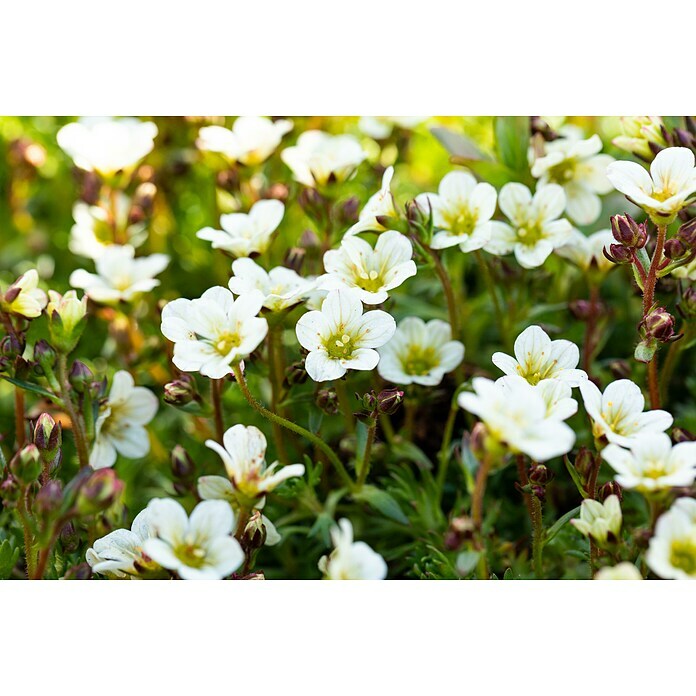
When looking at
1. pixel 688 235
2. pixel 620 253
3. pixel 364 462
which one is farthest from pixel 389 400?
pixel 688 235

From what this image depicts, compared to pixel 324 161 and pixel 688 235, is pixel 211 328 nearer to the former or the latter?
pixel 324 161

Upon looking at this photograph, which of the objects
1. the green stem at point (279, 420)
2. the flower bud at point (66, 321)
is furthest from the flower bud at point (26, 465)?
the green stem at point (279, 420)

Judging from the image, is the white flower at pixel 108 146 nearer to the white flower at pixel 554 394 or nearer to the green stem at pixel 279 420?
the green stem at pixel 279 420

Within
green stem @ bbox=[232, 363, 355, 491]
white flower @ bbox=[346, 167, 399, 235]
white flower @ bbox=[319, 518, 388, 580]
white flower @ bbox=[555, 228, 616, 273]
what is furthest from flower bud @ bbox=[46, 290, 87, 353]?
white flower @ bbox=[555, 228, 616, 273]

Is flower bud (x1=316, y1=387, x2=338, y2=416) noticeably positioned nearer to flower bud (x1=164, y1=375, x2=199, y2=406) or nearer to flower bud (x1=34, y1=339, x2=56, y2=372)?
flower bud (x1=164, y1=375, x2=199, y2=406)

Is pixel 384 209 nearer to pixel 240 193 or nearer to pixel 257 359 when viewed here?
pixel 257 359

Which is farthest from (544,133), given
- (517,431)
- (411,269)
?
(517,431)
